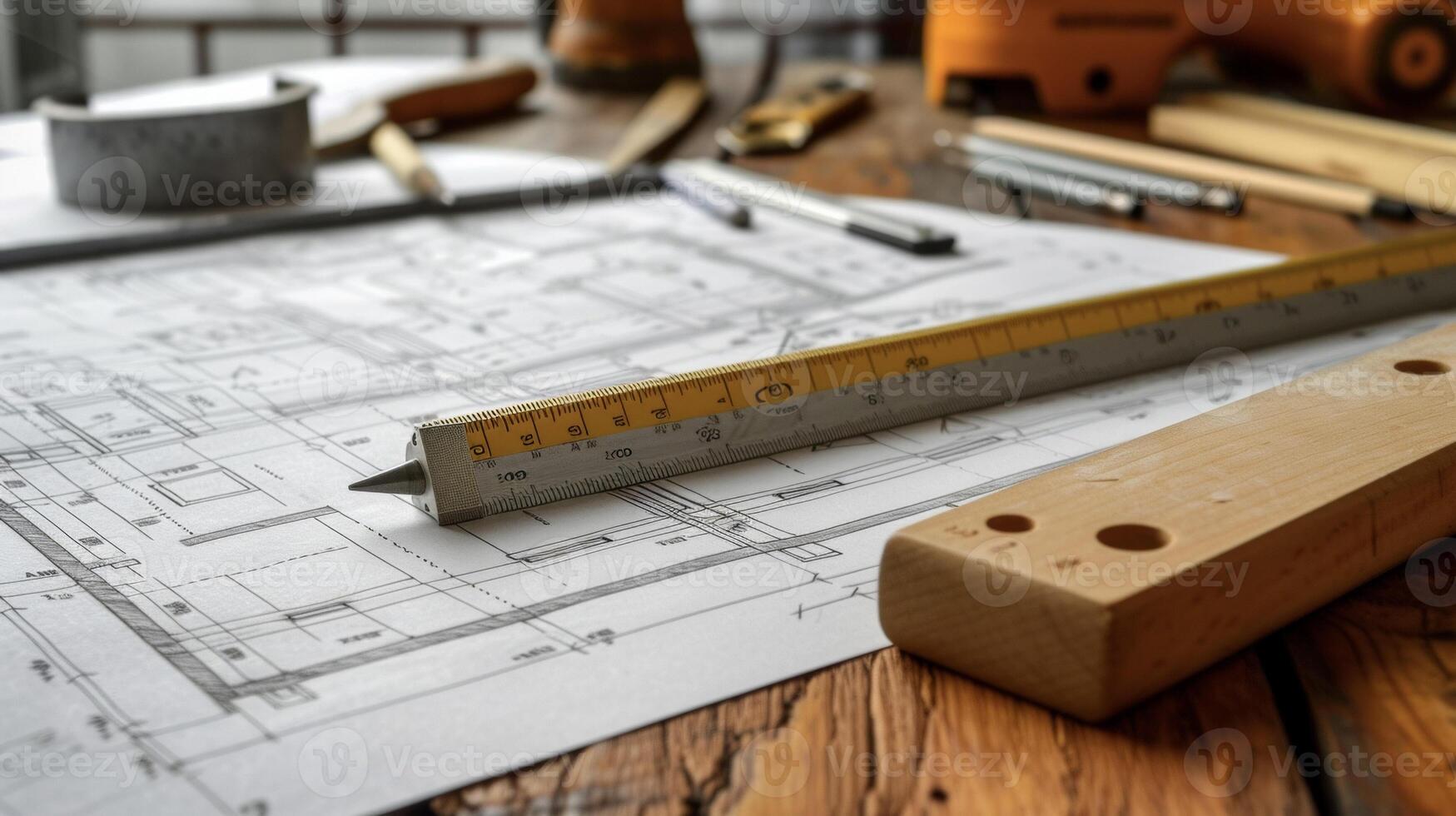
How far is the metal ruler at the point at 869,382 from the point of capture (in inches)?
29.2

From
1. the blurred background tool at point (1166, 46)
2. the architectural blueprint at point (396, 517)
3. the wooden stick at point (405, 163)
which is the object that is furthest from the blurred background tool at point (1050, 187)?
the wooden stick at point (405, 163)

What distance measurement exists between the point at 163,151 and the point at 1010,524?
1174mm

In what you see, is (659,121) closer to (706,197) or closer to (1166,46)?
(706,197)

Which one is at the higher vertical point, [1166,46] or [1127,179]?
[1166,46]

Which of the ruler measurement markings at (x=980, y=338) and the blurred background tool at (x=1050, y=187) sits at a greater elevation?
the blurred background tool at (x=1050, y=187)

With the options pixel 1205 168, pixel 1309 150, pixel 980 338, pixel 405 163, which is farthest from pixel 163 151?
pixel 1309 150

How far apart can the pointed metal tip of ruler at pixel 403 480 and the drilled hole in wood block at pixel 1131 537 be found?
0.37 m

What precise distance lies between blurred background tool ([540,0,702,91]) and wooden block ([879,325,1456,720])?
5.49ft

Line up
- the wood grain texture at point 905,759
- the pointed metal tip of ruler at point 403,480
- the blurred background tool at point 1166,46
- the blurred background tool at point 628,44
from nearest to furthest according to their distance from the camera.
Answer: the wood grain texture at point 905,759 → the pointed metal tip of ruler at point 403,480 → the blurred background tool at point 1166,46 → the blurred background tool at point 628,44

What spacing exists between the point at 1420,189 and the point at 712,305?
2.78 ft

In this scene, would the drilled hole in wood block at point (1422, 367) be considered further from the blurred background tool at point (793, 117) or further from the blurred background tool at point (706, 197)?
the blurred background tool at point (793, 117)

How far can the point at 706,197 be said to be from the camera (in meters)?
1.53

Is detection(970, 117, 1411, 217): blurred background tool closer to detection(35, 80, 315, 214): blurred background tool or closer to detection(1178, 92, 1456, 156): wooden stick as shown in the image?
detection(1178, 92, 1456, 156): wooden stick

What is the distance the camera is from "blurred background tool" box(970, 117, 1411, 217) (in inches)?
56.1
